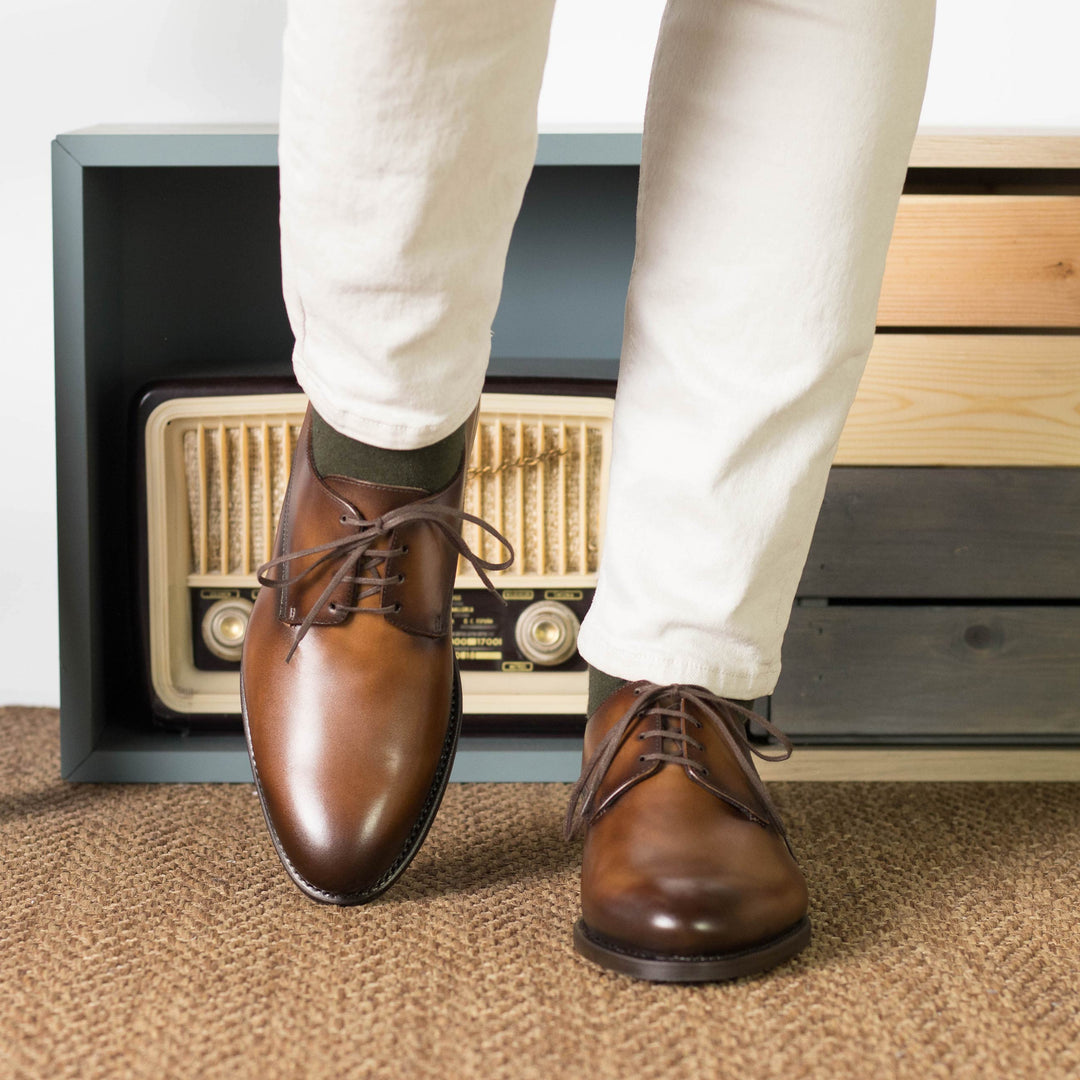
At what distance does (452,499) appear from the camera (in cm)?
68

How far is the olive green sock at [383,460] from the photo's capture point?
2.09 ft

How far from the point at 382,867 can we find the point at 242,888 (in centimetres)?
11

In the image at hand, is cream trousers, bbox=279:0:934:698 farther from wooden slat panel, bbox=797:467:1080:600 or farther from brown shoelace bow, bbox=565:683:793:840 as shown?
wooden slat panel, bbox=797:467:1080:600

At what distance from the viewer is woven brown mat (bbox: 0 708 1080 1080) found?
0.52 meters

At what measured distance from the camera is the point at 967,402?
887 mm

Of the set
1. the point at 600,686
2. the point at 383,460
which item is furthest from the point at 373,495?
the point at 600,686

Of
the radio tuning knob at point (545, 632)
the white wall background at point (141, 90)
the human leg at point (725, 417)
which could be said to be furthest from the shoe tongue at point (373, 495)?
the white wall background at point (141, 90)

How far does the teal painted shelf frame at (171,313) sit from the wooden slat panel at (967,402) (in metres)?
0.23

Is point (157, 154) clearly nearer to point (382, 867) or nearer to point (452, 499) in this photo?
point (452, 499)

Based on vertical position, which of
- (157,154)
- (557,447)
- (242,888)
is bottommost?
(242,888)

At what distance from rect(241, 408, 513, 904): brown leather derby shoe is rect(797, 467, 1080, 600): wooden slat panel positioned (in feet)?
1.17

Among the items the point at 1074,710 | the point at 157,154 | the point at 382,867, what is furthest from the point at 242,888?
the point at 1074,710

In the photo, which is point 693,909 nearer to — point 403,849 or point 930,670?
point 403,849

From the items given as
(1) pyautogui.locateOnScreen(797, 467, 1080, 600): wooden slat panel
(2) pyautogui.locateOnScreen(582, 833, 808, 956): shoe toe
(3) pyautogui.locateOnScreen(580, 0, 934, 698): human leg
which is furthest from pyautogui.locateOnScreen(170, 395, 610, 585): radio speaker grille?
(2) pyautogui.locateOnScreen(582, 833, 808, 956): shoe toe
